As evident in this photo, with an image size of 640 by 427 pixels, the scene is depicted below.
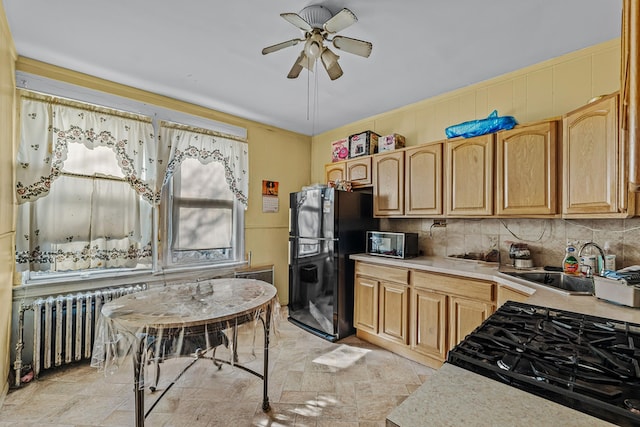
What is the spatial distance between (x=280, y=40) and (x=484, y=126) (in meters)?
1.79

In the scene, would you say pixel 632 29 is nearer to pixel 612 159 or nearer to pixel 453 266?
pixel 612 159

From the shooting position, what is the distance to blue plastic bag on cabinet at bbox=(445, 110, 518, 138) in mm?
2289

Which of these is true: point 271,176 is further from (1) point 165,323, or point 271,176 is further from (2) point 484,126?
(1) point 165,323

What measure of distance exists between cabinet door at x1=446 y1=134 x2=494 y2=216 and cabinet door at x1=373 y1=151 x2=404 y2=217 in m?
0.49

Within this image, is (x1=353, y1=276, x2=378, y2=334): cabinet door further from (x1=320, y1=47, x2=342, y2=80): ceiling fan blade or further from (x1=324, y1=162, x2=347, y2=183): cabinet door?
(x1=320, y1=47, x2=342, y2=80): ceiling fan blade

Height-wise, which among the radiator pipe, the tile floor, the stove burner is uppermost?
the stove burner

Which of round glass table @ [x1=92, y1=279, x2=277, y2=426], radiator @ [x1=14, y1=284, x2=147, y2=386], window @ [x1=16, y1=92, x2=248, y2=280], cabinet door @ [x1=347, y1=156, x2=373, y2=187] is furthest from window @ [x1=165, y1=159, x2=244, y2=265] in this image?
cabinet door @ [x1=347, y1=156, x2=373, y2=187]

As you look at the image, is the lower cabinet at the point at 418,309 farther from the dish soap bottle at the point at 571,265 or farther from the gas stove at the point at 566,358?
the gas stove at the point at 566,358

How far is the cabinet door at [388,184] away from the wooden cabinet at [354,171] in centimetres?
10

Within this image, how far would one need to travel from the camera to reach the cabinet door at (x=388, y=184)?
9.75 ft

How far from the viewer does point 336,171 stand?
363 centimetres

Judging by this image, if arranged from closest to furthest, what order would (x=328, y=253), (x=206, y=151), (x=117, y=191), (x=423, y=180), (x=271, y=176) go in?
(x=117, y=191), (x=423, y=180), (x=328, y=253), (x=206, y=151), (x=271, y=176)

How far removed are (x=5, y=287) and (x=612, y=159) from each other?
408 cm

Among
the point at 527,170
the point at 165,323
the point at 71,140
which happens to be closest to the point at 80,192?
the point at 71,140
